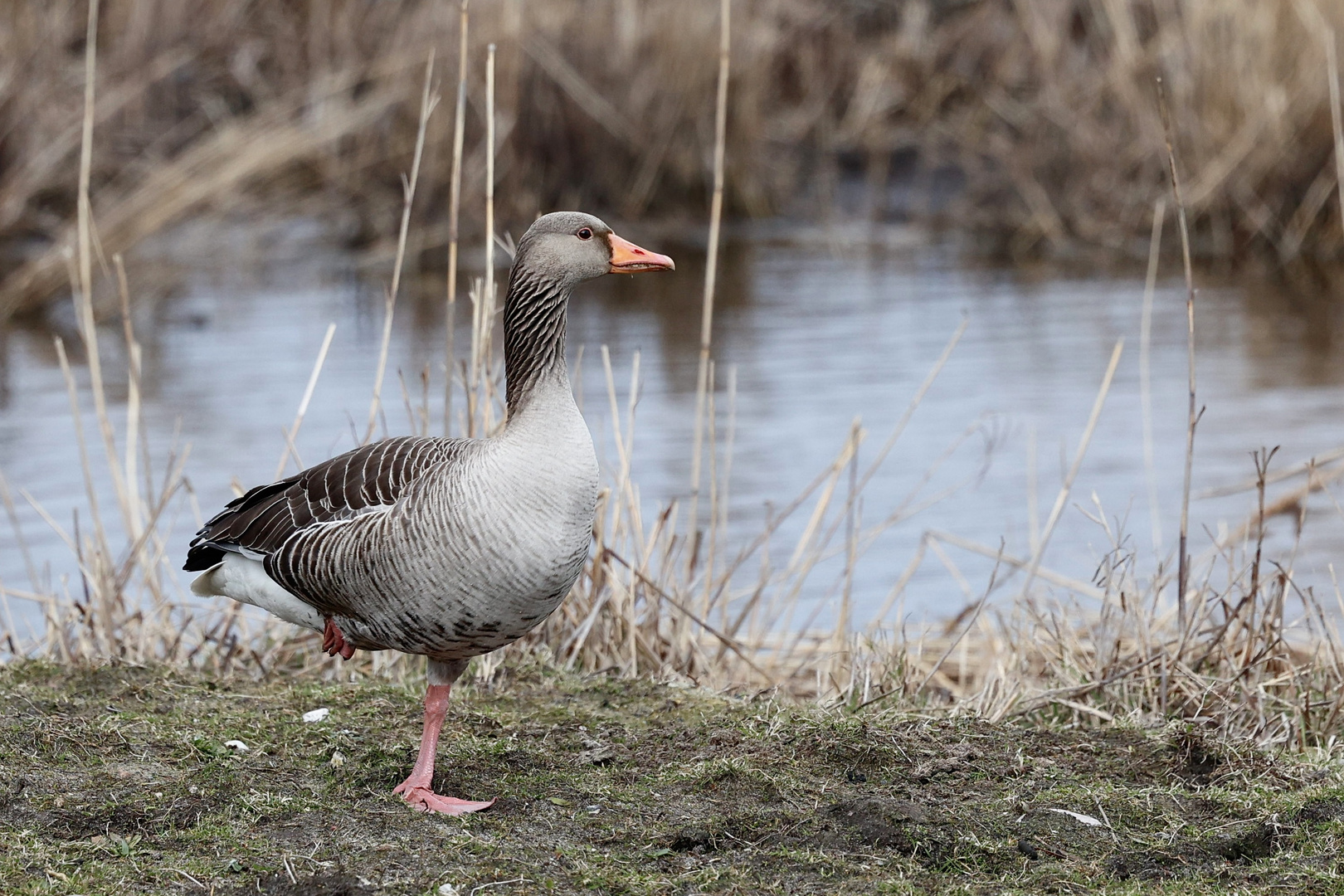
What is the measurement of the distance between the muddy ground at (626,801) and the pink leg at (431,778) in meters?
0.06

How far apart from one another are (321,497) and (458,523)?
0.59m

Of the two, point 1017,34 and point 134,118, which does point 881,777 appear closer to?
point 134,118

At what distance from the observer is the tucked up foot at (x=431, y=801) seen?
403 centimetres

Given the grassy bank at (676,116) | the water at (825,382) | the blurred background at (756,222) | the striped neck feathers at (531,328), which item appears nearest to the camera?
the striped neck feathers at (531,328)

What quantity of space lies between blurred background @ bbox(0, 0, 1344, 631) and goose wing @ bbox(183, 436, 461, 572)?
3.53 meters

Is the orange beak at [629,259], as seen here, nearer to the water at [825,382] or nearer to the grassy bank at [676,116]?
the water at [825,382]

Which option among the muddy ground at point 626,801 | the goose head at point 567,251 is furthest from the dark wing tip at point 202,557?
the goose head at point 567,251

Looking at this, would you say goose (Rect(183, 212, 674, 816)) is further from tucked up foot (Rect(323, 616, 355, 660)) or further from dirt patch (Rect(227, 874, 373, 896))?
dirt patch (Rect(227, 874, 373, 896))

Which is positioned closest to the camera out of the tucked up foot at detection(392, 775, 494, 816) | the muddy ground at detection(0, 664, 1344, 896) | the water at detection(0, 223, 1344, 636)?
the muddy ground at detection(0, 664, 1344, 896)

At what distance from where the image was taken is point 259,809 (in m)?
3.97

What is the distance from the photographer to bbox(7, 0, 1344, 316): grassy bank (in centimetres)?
1212

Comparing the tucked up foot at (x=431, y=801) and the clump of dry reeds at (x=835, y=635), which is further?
the clump of dry reeds at (x=835, y=635)

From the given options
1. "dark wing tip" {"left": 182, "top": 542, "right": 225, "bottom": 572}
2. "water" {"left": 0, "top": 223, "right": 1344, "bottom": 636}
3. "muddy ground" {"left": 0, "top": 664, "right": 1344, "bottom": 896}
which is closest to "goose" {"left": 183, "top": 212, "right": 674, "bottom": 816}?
"dark wing tip" {"left": 182, "top": 542, "right": 225, "bottom": 572}

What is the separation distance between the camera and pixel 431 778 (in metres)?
4.19
